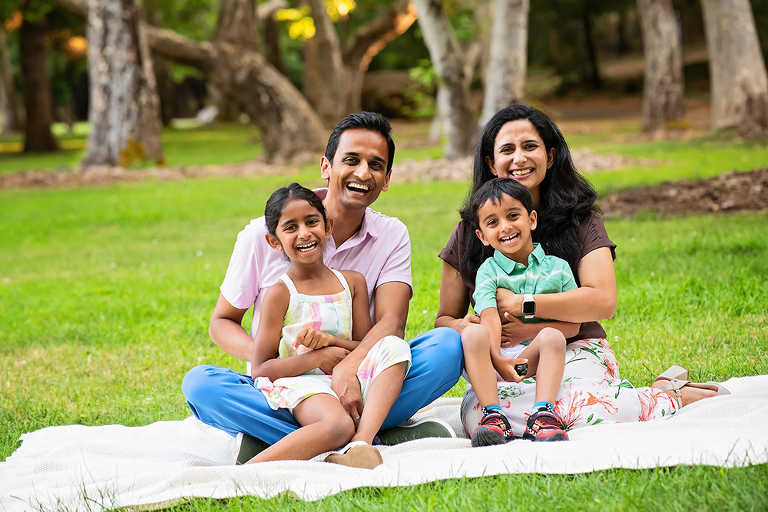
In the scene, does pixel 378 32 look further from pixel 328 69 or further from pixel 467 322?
pixel 467 322

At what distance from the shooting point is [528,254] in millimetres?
3744

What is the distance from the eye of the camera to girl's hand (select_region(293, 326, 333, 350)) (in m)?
3.47

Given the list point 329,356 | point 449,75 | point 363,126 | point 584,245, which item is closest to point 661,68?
point 449,75

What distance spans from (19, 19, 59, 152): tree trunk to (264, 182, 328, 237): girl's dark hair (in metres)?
25.8

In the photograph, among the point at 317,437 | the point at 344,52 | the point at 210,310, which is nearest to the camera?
the point at 317,437

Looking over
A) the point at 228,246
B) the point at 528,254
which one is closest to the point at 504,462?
the point at 528,254

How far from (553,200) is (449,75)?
11.9 metres

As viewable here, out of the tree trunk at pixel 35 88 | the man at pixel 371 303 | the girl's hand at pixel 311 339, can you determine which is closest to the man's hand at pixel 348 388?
the man at pixel 371 303

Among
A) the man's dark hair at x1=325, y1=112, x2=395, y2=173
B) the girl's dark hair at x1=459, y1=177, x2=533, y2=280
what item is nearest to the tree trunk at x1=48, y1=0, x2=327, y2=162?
the man's dark hair at x1=325, y1=112, x2=395, y2=173

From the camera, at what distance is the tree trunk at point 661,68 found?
19.5 m

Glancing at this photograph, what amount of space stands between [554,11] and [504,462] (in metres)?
35.1

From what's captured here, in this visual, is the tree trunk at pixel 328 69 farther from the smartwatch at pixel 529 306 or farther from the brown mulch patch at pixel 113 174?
the smartwatch at pixel 529 306

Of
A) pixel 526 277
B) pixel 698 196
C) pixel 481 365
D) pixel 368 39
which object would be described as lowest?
pixel 481 365

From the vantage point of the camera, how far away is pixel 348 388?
136 inches
